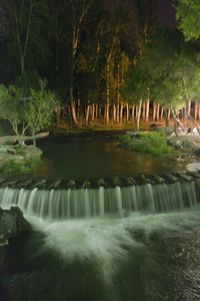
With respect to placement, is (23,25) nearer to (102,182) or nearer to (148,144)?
(148,144)

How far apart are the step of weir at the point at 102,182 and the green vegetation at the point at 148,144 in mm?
6603

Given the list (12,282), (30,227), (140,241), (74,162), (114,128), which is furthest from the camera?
(114,128)

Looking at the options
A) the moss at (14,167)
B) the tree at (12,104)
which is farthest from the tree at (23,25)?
the moss at (14,167)

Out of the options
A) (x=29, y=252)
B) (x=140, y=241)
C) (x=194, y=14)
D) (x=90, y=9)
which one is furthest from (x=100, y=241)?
(x=90, y=9)

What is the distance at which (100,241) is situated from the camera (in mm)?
12547

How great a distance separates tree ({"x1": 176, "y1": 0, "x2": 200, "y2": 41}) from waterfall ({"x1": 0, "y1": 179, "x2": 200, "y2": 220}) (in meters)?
5.73

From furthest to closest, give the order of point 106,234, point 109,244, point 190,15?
point 190,15
point 106,234
point 109,244

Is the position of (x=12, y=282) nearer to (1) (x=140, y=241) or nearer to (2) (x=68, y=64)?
(1) (x=140, y=241)

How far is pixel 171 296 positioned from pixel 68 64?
32577 millimetres

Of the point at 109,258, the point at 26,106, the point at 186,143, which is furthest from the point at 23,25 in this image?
the point at 109,258

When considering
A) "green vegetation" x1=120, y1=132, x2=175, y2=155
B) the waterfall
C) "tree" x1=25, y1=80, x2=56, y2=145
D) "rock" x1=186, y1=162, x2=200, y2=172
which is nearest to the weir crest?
the waterfall

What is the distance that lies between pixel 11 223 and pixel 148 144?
13.8 m

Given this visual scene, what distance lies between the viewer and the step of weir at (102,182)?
15508 millimetres

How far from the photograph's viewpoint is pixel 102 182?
15969 millimetres
